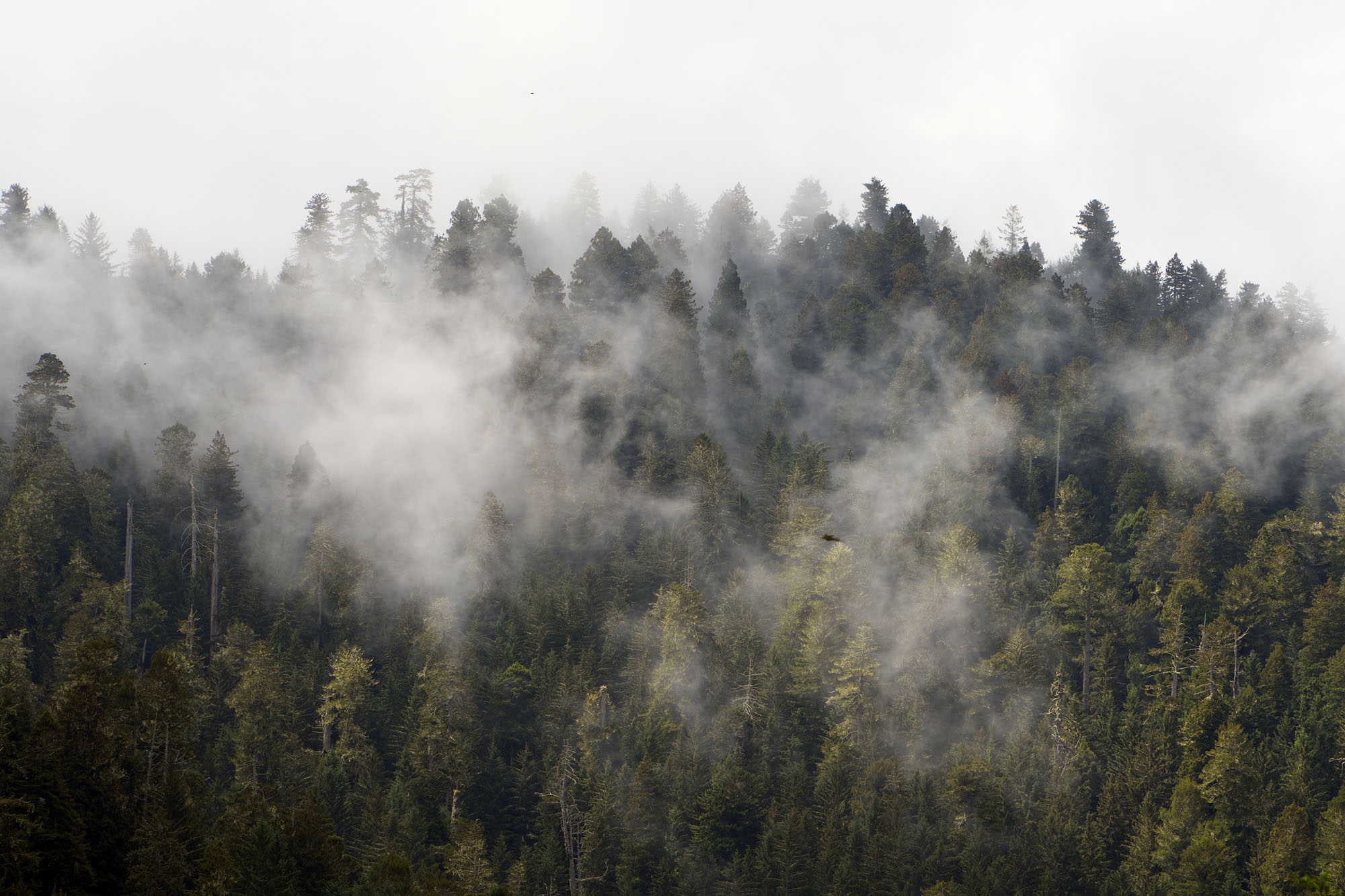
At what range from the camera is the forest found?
73000mm

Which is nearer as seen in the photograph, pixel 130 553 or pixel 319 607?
pixel 130 553

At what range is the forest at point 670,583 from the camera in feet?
240

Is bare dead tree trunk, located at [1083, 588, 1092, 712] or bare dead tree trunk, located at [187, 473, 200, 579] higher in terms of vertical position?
bare dead tree trunk, located at [187, 473, 200, 579]

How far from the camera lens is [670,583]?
3728 inches

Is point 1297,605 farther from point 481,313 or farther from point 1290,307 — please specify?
point 481,313

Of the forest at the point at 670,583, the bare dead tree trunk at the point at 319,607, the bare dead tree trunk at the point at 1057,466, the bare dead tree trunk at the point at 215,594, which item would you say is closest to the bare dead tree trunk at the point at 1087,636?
the forest at the point at 670,583

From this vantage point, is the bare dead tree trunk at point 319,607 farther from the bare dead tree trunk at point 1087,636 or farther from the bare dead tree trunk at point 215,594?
the bare dead tree trunk at point 1087,636

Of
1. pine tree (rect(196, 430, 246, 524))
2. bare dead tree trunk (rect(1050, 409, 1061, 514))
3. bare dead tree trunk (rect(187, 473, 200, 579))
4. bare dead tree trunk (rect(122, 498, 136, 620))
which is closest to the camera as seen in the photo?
bare dead tree trunk (rect(122, 498, 136, 620))

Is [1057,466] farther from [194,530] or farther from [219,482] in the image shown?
[194,530]

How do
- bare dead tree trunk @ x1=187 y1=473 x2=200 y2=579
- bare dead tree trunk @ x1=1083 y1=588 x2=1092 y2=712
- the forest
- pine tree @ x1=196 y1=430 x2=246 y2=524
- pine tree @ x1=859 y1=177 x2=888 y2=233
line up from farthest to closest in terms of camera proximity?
pine tree @ x1=859 y1=177 x2=888 y2=233
pine tree @ x1=196 y1=430 x2=246 y2=524
bare dead tree trunk @ x1=187 y1=473 x2=200 y2=579
bare dead tree trunk @ x1=1083 y1=588 x2=1092 y2=712
the forest

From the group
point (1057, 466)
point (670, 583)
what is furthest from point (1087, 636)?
point (670, 583)

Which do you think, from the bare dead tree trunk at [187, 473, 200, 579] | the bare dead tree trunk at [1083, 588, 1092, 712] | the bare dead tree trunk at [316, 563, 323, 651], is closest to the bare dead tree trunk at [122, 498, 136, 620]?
Result: the bare dead tree trunk at [187, 473, 200, 579]

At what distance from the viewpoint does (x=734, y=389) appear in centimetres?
11831

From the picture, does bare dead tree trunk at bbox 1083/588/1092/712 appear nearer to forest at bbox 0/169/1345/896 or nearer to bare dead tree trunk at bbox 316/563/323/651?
forest at bbox 0/169/1345/896
